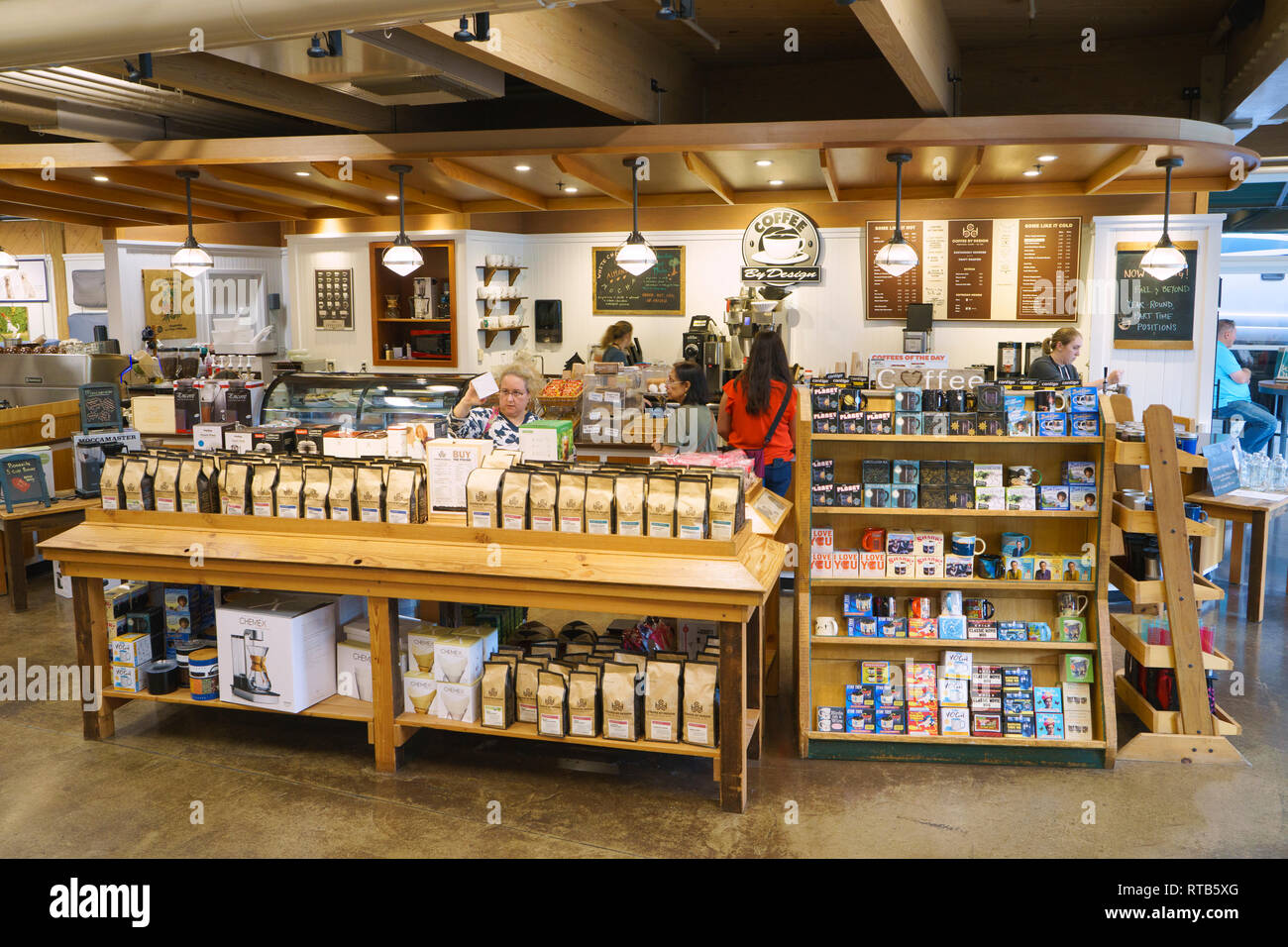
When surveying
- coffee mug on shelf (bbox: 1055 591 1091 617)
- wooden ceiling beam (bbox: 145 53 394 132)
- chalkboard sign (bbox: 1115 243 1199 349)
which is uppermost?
wooden ceiling beam (bbox: 145 53 394 132)

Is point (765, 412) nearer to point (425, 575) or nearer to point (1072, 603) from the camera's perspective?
point (1072, 603)

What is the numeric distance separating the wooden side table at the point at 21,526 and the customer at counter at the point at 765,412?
13.2 feet

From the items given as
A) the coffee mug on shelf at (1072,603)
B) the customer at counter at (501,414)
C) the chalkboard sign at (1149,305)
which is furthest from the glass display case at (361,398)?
the chalkboard sign at (1149,305)

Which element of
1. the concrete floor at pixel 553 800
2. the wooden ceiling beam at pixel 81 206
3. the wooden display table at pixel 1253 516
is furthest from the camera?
the wooden ceiling beam at pixel 81 206

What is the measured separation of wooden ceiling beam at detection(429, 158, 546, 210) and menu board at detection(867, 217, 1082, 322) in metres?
2.86

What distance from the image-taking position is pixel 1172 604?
4.12m

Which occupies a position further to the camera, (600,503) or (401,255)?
(401,255)

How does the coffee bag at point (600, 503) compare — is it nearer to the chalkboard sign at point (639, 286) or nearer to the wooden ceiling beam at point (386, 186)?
the wooden ceiling beam at point (386, 186)

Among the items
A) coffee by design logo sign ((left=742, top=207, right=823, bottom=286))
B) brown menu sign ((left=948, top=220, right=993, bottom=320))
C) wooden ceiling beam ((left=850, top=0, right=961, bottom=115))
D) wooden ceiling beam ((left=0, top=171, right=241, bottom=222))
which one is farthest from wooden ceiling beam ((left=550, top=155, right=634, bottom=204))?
wooden ceiling beam ((left=0, top=171, right=241, bottom=222))

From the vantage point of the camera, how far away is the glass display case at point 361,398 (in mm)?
6285

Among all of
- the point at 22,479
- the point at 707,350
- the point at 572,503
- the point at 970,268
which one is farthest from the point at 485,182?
the point at 572,503

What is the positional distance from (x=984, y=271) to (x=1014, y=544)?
15.2 feet

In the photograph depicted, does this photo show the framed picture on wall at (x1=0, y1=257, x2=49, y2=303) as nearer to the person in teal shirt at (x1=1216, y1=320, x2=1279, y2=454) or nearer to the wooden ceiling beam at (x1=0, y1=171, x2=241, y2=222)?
the wooden ceiling beam at (x1=0, y1=171, x2=241, y2=222)

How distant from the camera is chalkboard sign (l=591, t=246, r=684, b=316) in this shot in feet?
29.3
